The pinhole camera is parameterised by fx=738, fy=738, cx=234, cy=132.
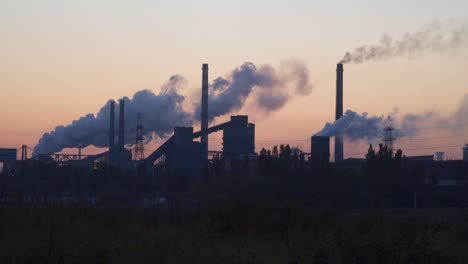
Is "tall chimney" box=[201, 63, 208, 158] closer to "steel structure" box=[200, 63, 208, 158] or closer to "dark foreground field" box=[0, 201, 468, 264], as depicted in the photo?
"steel structure" box=[200, 63, 208, 158]

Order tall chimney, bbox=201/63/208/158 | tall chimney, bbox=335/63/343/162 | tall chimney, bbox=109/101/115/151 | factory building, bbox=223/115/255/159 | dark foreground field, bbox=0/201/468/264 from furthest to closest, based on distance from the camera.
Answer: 1. factory building, bbox=223/115/255/159
2. tall chimney, bbox=109/101/115/151
3. tall chimney, bbox=201/63/208/158
4. tall chimney, bbox=335/63/343/162
5. dark foreground field, bbox=0/201/468/264

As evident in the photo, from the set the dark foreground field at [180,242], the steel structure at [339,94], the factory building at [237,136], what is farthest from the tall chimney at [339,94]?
the dark foreground field at [180,242]

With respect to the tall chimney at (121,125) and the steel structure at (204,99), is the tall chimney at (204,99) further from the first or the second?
the tall chimney at (121,125)

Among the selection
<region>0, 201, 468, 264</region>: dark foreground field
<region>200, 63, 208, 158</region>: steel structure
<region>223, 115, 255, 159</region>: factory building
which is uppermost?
<region>200, 63, 208, 158</region>: steel structure

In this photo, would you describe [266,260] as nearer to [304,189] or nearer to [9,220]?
[9,220]

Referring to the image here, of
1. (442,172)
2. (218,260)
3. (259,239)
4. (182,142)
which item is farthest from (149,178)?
(218,260)

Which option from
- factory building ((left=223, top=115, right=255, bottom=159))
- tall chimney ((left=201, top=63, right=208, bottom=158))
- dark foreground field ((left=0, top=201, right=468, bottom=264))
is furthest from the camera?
factory building ((left=223, top=115, right=255, bottom=159))

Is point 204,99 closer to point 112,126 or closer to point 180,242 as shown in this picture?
point 112,126

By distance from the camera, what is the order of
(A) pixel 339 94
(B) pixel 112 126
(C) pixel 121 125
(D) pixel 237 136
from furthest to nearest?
1. (D) pixel 237 136
2. (B) pixel 112 126
3. (C) pixel 121 125
4. (A) pixel 339 94

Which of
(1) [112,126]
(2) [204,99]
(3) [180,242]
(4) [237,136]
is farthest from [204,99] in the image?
(3) [180,242]

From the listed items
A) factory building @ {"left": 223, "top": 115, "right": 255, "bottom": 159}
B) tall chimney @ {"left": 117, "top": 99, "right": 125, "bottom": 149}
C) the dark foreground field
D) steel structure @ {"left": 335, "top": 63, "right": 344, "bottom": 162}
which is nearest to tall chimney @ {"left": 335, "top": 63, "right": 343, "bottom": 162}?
steel structure @ {"left": 335, "top": 63, "right": 344, "bottom": 162}

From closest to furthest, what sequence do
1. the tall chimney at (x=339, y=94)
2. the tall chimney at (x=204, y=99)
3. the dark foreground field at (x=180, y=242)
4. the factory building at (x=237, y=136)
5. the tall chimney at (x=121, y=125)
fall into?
1. the dark foreground field at (x=180, y=242)
2. the tall chimney at (x=339, y=94)
3. the tall chimney at (x=204, y=99)
4. the tall chimney at (x=121, y=125)
5. the factory building at (x=237, y=136)

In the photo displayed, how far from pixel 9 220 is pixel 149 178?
43.7 metres

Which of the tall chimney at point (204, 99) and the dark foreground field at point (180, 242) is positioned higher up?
the tall chimney at point (204, 99)
